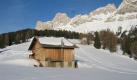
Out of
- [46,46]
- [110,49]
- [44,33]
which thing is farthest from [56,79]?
[44,33]

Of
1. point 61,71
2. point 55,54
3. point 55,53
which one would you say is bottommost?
point 61,71

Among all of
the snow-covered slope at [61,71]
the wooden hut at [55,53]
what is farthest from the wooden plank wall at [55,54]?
the snow-covered slope at [61,71]

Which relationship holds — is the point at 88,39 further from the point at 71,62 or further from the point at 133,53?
the point at 71,62

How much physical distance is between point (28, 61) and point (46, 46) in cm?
429

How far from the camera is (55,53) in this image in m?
51.5

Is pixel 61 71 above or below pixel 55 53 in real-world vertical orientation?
below

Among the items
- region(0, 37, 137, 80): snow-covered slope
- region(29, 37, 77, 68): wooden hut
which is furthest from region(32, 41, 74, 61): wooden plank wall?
region(0, 37, 137, 80): snow-covered slope

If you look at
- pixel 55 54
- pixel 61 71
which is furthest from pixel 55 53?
pixel 61 71

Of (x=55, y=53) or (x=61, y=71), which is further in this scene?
(x=55, y=53)

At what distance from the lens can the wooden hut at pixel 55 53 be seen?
50.9 metres

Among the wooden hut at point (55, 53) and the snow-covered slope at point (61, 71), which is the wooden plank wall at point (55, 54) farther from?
the snow-covered slope at point (61, 71)

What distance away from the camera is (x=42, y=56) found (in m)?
52.2

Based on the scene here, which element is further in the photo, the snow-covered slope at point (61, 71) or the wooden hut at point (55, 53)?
the wooden hut at point (55, 53)

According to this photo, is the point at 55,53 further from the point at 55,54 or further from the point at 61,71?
the point at 61,71
